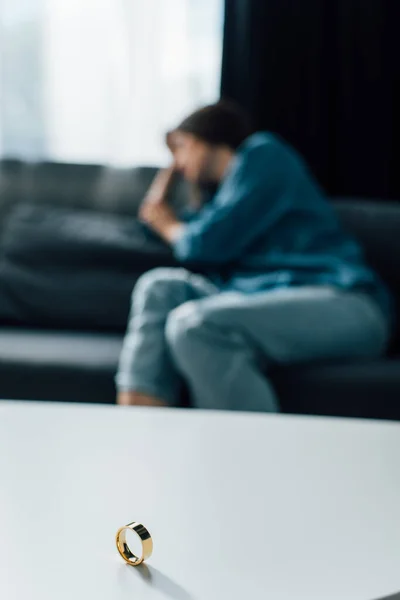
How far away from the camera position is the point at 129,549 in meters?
0.55

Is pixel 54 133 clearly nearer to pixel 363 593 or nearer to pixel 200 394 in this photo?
pixel 200 394

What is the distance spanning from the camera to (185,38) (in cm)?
274

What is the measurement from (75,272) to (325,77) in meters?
1.23

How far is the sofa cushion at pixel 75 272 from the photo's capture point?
202 cm

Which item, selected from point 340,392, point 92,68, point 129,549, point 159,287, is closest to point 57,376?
point 159,287

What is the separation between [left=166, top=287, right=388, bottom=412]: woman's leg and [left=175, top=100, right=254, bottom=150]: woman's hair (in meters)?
0.47

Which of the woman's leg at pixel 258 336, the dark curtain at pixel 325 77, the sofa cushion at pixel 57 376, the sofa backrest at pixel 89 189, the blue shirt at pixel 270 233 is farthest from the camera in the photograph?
the dark curtain at pixel 325 77

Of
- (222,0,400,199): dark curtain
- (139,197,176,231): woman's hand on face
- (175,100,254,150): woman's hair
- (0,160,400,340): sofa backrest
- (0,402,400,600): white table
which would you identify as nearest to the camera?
(0,402,400,600): white table

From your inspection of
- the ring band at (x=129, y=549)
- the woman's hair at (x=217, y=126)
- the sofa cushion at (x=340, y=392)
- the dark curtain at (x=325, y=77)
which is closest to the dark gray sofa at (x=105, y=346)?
the sofa cushion at (x=340, y=392)

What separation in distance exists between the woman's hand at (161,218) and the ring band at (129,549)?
1453 millimetres

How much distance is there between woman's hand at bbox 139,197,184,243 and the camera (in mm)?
1992

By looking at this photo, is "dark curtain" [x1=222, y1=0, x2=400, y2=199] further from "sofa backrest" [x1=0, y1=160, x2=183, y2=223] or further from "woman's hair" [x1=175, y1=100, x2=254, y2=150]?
"woman's hair" [x1=175, y1=100, x2=254, y2=150]

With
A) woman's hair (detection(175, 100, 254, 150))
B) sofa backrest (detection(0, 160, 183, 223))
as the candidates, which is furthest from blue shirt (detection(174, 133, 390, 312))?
sofa backrest (detection(0, 160, 183, 223))

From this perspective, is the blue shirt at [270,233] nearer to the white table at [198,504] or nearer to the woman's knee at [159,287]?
the woman's knee at [159,287]
